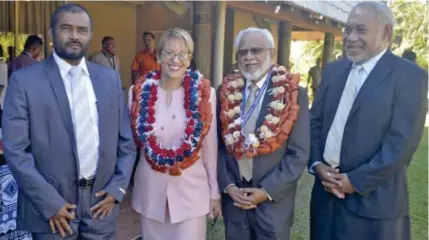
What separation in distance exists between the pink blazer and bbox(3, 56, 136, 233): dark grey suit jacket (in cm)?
32

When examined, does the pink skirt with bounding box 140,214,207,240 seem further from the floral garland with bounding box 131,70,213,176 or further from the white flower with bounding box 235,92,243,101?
the white flower with bounding box 235,92,243,101

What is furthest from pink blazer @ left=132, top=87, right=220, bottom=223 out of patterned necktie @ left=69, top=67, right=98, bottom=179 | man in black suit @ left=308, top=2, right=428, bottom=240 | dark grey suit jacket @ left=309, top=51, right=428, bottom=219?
dark grey suit jacket @ left=309, top=51, right=428, bottom=219

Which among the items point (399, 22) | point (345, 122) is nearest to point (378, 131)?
point (345, 122)

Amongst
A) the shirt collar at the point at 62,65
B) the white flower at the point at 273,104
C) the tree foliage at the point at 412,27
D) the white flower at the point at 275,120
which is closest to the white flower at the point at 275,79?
the white flower at the point at 273,104

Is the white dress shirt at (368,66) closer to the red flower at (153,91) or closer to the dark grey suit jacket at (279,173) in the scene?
the dark grey suit jacket at (279,173)

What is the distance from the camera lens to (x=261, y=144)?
2865 mm

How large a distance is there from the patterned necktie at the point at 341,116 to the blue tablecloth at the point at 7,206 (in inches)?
94.7

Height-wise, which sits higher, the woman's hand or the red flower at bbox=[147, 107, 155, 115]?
the red flower at bbox=[147, 107, 155, 115]

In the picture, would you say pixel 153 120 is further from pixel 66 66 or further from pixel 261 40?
pixel 261 40

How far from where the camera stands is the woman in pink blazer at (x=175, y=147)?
2.92 meters

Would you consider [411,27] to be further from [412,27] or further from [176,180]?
[176,180]

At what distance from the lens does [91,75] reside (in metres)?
2.71

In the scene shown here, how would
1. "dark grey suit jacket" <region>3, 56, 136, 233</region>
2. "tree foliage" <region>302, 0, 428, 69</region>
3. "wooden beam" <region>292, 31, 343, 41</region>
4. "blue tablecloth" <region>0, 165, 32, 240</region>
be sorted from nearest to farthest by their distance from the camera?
1. "dark grey suit jacket" <region>3, 56, 136, 233</region>
2. "blue tablecloth" <region>0, 165, 32, 240</region>
3. "wooden beam" <region>292, 31, 343, 41</region>
4. "tree foliage" <region>302, 0, 428, 69</region>

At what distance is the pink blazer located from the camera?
2969 millimetres
